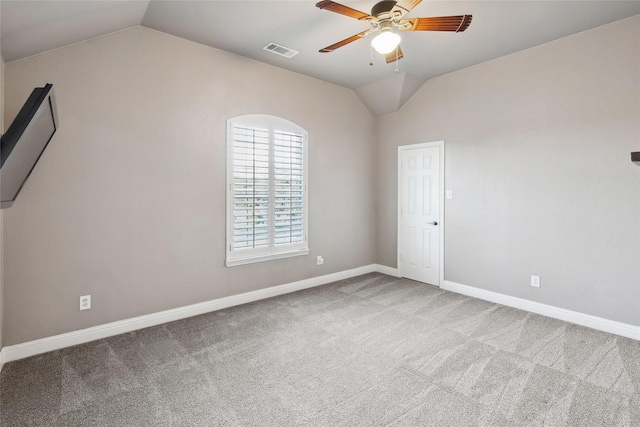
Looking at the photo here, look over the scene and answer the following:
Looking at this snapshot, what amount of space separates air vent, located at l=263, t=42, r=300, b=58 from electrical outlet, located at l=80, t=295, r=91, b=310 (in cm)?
312

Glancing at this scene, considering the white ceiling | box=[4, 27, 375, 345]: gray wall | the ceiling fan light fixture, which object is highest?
the white ceiling

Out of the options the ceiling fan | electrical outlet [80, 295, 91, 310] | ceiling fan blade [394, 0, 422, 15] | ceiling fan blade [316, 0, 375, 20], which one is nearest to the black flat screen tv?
electrical outlet [80, 295, 91, 310]

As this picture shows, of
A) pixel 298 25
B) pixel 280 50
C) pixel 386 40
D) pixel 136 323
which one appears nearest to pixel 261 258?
pixel 136 323

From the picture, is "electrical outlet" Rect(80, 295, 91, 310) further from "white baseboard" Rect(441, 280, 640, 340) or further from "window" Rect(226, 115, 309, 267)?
"white baseboard" Rect(441, 280, 640, 340)

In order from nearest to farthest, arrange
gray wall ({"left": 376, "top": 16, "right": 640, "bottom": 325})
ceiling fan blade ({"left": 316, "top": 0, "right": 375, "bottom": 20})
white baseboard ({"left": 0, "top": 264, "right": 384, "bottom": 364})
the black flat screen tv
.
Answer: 1. the black flat screen tv
2. ceiling fan blade ({"left": 316, "top": 0, "right": 375, "bottom": 20})
3. white baseboard ({"left": 0, "top": 264, "right": 384, "bottom": 364})
4. gray wall ({"left": 376, "top": 16, "right": 640, "bottom": 325})

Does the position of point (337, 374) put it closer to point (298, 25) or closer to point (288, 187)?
point (288, 187)

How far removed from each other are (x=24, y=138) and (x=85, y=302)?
1.86 metres

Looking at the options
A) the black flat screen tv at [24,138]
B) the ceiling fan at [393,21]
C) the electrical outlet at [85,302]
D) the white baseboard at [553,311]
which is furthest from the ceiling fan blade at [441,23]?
the electrical outlet at [85,302]

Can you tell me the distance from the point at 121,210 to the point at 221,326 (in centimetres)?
151

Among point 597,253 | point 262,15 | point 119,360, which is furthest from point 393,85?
Answer: point 119,360

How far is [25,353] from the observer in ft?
8.82

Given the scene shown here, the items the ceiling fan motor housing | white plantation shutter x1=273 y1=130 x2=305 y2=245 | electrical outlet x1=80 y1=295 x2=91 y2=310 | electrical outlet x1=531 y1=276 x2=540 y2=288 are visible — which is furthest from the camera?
white plantation shutter x1=273 y1=130 x2=305 y2=245

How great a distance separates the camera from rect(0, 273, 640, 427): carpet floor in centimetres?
200

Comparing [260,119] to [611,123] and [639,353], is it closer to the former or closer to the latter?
[611,123]
